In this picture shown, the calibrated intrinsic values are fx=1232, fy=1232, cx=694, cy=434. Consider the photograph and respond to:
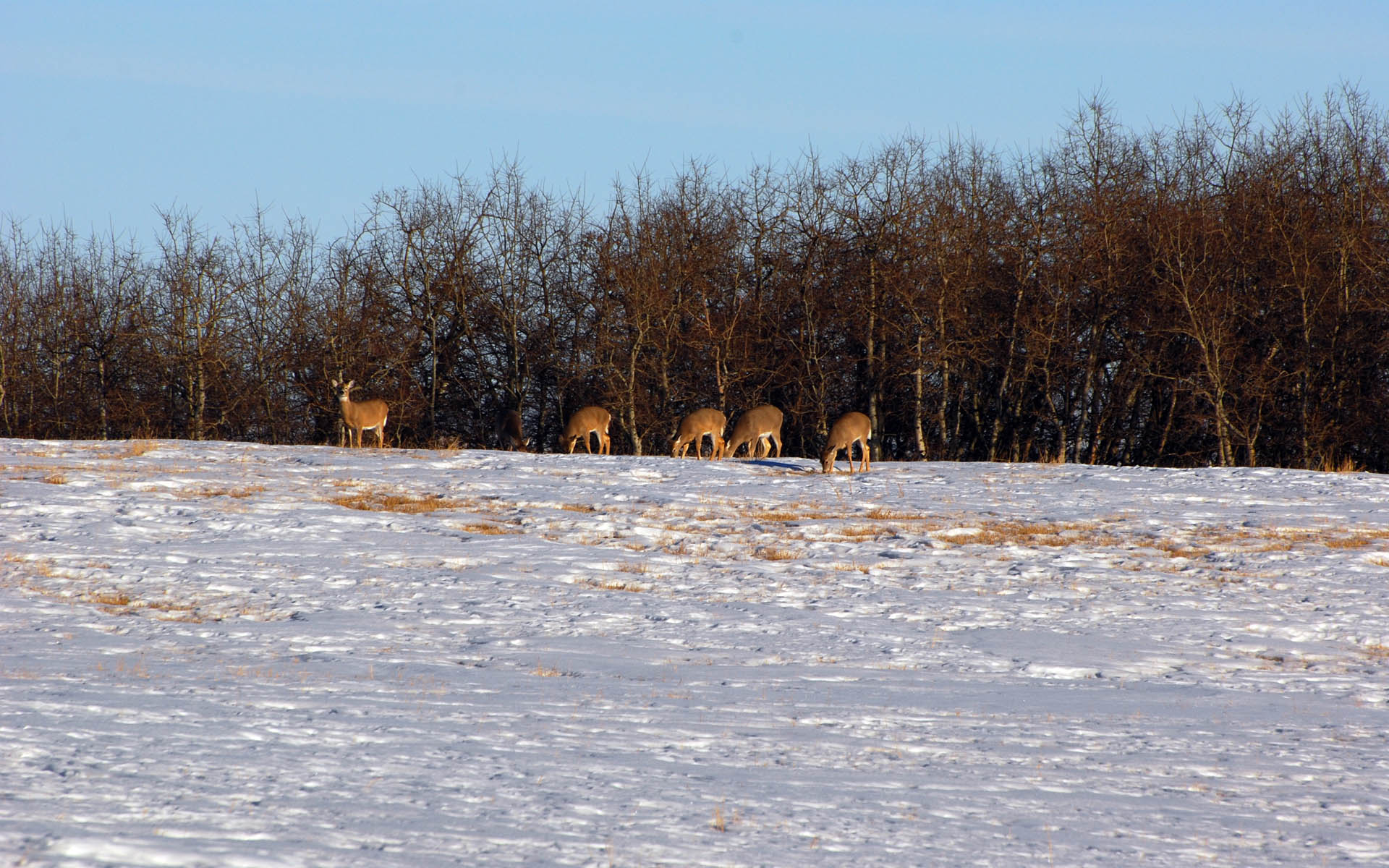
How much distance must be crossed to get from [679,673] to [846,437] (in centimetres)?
1364

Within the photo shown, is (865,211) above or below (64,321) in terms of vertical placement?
above

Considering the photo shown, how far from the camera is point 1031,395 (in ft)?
119

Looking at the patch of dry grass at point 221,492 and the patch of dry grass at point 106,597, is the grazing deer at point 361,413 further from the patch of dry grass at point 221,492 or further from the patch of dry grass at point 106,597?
the patch of dry grass at point 106,597

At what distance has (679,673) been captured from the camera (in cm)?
920

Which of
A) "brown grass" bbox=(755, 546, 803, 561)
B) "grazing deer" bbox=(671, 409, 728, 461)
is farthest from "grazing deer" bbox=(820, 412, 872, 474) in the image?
"brown grass" bbox=(755, 546, 803, 561)

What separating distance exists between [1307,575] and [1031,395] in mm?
23063

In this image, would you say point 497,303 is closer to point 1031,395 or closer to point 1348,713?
point 1031,395

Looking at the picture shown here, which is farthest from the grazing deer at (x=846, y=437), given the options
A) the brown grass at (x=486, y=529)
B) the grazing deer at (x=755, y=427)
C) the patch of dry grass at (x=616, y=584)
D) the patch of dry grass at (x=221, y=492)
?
the patch of dry grass at (x=221, y=492)

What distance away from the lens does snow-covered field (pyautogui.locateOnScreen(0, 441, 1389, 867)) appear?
5.45 metres

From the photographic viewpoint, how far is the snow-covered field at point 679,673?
545 centimetres

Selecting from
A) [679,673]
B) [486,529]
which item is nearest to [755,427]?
[486,529]

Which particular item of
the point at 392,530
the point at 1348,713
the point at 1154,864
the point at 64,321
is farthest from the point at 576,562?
the point at 64,321

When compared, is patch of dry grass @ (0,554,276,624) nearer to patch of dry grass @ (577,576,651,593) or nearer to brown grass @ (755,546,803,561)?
patch of dry grass @ (577,576,651,593)

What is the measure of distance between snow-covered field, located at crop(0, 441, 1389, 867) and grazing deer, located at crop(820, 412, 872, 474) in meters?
2.68
